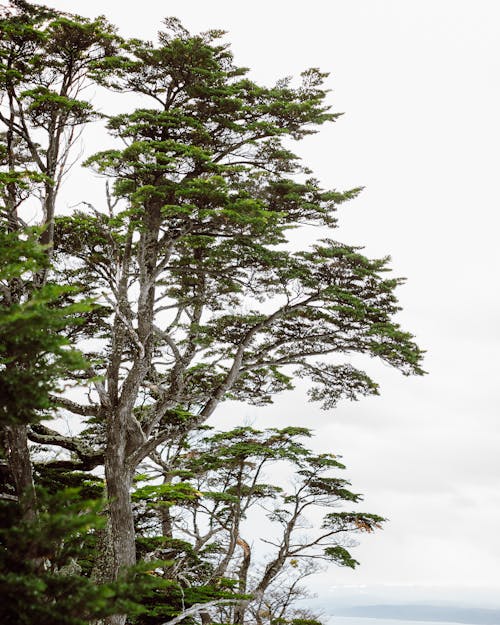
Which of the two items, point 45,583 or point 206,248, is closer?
point 45,583

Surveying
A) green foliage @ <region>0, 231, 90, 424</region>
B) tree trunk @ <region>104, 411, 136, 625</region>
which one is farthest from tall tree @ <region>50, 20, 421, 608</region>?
green foliage @ <region>0, 231, 90, 424</region>

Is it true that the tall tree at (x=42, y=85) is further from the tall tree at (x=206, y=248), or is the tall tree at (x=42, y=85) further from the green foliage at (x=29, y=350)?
the green foliage at (x=29, y=350)

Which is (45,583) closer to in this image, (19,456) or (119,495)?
(19,456)

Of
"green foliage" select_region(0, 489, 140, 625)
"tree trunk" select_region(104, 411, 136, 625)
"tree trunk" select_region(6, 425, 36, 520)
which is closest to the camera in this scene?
"green foliage" select_region(0, 489, 140, 625)

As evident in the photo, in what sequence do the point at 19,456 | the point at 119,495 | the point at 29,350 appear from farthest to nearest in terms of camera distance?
1. the point at 119,495
2. the point at 19,456
3. the point at 29,350

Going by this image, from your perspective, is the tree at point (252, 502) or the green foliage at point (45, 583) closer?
the green foliage at point (45, 583)

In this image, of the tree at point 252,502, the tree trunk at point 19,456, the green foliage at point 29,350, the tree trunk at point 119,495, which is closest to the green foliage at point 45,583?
the green foliage at point 29,350

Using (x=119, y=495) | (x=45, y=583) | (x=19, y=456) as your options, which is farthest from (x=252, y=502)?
(x=45, y=583)

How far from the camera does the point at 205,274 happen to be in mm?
11648

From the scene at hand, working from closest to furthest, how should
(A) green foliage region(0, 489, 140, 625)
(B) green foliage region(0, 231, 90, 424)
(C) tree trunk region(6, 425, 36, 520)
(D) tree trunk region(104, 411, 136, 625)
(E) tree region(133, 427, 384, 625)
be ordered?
(A) green foliage region(0, 489, 140, 625) < (B) green foliage region(0, 231, 90, 424) < (C) tree trunk region(6, 425, 36, 520) < (D) tree trunk region(104, 411, 136, 625) < (E) tree region(133, 427, 384, 625)

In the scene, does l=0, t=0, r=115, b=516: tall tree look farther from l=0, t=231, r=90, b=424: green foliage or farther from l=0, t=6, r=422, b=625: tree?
l=0, t=231, r=90, b=424: green foliage

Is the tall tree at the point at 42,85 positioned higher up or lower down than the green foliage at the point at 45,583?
higher up

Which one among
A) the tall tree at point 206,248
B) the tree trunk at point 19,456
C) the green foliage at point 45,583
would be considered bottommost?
the green foliage at point 45,583

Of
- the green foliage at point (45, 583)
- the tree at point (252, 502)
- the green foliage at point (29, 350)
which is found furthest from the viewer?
the tree at point (252, 502)
